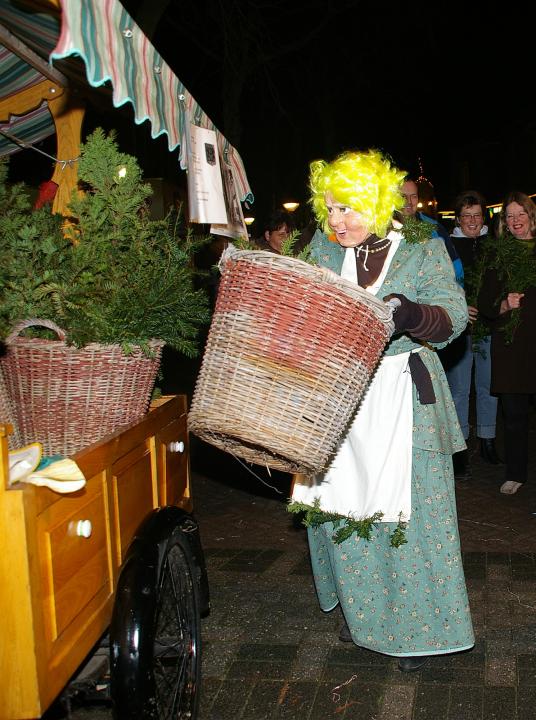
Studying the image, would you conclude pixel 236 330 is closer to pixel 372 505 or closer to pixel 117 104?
pixel 117 104

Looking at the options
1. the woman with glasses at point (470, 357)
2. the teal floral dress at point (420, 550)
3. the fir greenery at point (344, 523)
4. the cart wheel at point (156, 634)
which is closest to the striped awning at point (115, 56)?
the teal floral dress at point (420, 550)

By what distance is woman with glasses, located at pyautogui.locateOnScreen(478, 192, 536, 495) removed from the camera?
18.3ft

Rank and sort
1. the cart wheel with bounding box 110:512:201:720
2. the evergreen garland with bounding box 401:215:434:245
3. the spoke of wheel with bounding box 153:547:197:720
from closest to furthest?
the cart wheel with bounding box 110:512:201:720
the spoke of wheel with bounding box 153:547:197:720
the evergreen garland with bounding box 401:215:434:245

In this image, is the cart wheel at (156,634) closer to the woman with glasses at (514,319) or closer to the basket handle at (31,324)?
the basket handle at (31,324)

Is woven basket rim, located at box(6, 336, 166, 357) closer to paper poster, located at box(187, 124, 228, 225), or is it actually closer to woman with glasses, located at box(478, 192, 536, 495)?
paper poster, located at box(187, 124, 228, 225)

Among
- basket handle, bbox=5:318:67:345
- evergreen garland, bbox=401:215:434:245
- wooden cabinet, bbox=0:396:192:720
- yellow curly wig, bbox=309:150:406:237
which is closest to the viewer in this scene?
wooden cabinet, bbox=0:396:192:720

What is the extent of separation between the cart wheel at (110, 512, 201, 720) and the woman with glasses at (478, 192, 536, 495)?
342cm

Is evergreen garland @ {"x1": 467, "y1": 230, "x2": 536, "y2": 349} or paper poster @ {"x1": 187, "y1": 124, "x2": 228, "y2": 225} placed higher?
paper poster @ {"x1": 187, "y1": 124, "x2": 228, "y2": 225}

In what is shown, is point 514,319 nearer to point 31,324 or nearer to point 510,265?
point 510,265

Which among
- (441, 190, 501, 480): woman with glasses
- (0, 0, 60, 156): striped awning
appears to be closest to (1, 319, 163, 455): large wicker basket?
(0, 0, 60, 156): striped awning

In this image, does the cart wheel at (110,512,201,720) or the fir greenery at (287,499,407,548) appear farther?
the fir greenery at (287,499,407,548)

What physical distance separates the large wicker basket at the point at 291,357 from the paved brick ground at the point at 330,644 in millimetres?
1267

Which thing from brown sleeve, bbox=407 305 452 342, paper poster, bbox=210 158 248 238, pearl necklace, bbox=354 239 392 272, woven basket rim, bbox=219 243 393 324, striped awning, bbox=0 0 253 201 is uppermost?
striped awning, bbox=0 0 253 201

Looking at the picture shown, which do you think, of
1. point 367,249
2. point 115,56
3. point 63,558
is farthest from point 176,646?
point 115,56
